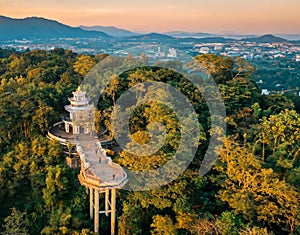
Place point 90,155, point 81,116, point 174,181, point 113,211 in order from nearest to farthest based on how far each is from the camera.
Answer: point 174,181
point 113,211
point 90,155
point 81,116

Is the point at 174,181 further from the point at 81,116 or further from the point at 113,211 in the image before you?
the point at 81,116

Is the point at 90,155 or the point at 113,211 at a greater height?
the point at 90,155

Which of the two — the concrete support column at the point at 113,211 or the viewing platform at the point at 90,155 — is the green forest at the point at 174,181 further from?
the viewing platform at the point at 90,155

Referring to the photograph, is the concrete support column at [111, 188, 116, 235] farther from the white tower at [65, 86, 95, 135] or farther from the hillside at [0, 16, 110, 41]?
the hillside at [0, 16, 110, 41]

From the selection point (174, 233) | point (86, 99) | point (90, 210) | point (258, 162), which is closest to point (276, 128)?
point (258, 162)

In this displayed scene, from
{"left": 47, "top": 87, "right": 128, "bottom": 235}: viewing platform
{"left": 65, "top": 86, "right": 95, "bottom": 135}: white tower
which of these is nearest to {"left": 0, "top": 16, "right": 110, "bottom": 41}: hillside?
{"left": 65, "top": 86, "right": 95, "bottom": 135}: white tower

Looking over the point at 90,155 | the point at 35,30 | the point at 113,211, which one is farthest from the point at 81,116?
the point at 35,30
